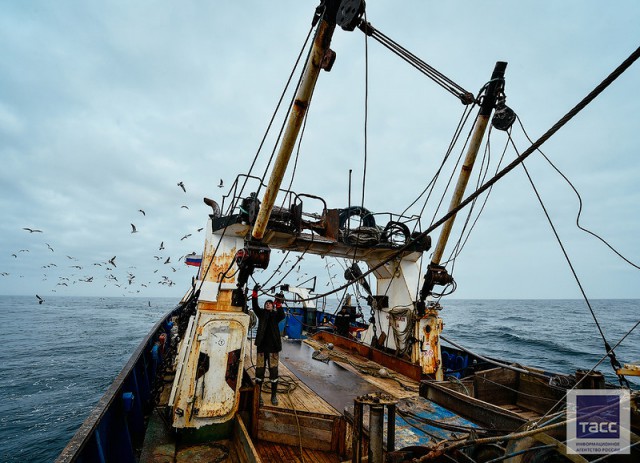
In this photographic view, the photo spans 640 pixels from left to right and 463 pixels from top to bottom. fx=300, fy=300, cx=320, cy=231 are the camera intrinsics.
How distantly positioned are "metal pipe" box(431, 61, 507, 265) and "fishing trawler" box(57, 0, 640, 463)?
0.02 meters

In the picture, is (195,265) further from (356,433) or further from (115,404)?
(356,433)

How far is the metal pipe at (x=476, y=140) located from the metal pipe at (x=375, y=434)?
6.02 metres

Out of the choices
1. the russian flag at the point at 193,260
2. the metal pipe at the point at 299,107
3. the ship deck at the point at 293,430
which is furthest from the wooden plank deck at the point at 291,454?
the russian flag at the point at 193,260

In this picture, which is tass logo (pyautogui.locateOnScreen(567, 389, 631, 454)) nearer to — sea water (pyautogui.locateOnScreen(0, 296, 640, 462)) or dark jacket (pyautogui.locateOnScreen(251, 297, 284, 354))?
dark jacket (pyautogui.locateOnScreen(251, 297, 284, 354))

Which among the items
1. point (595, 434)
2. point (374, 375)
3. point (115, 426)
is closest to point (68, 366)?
point (115, 426)

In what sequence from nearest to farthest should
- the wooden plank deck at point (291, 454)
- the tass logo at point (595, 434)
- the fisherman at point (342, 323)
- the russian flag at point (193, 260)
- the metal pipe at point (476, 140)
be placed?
the tass logo at point (595, 434)
the wooden plank deck at point (291, 454)
the metal pipe at point (476, 140)
the fisherman at point (342, 323)
the russian flag at point (193, 260)

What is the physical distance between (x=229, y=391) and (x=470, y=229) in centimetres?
701

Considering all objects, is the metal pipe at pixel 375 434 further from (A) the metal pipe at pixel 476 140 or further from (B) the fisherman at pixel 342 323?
(B) the fisherman at pixel 342 323

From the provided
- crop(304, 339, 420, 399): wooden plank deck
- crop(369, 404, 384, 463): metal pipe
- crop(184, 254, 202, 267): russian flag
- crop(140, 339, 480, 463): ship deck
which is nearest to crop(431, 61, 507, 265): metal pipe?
crop(304, 339, 420, 399): wooden plank deck

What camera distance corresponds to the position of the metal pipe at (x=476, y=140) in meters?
6.88

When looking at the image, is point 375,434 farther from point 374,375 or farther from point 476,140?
point 476,140

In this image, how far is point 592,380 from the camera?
588 centimetres

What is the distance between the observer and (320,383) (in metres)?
8.20

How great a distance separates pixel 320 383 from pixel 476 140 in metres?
7.46
